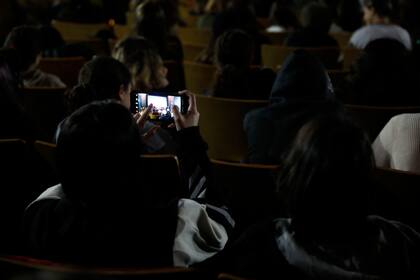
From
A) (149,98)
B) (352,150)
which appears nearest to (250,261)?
(352,150)

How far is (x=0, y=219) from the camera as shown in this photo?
272cm

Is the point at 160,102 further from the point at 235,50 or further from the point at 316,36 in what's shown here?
the point at 316,36

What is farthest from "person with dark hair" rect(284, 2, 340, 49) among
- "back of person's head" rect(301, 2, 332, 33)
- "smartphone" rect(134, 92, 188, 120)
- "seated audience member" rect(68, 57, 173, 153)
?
"smartphone" rect(134, 92, 188, 120)

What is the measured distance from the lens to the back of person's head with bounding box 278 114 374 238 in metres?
1.67

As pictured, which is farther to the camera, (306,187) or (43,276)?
(306,187)

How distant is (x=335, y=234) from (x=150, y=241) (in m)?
0.47

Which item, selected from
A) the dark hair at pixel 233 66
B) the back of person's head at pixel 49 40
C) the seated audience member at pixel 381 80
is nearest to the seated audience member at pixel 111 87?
the dark hair at pixel 233 66

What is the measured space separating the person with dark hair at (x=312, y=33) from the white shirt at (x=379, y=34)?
22 centimetres

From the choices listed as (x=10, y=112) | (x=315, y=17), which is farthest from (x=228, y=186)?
(x=315, y=17)

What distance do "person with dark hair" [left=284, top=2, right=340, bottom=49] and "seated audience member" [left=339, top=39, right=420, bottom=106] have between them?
1788 mm

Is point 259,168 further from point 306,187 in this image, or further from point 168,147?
point 306,187

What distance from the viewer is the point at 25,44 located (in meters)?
4.40

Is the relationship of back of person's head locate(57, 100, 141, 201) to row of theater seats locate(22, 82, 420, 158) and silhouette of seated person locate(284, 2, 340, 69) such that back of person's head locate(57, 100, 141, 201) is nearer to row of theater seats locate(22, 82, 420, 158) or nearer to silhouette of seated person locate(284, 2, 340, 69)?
row of theater seats locate(22, 82, 420, 158)

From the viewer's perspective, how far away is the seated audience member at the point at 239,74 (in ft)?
13.8
